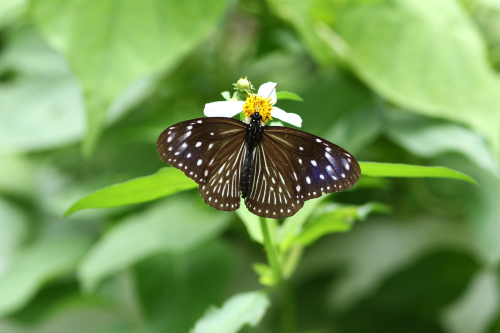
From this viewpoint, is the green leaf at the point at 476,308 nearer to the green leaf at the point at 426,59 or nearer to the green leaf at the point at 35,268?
the green leaf at the point at 426,59

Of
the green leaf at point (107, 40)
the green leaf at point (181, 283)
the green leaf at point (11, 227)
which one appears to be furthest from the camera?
the green leaf at point (11, 227)

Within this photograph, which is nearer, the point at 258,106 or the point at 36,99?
the point at 258,106

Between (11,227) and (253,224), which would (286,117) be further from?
(11,227)

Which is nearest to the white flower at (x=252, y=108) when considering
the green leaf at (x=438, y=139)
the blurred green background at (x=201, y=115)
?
the blurred green background at (x=201, y=115)

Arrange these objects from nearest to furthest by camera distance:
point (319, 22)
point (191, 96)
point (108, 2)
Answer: point (108, 2)
point (319, 22)
point (191, 96)

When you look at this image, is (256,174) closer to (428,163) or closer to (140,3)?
(140,3)

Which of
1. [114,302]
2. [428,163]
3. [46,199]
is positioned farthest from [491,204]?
[46,199]

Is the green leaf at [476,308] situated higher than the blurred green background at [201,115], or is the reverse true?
the blurred green background at [201,115]

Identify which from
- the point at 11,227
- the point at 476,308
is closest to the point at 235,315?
the point at 11,227
